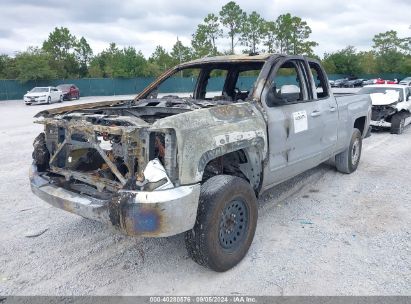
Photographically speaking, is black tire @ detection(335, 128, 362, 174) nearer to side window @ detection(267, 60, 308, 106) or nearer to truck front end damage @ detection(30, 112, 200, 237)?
side window @ detection(267, 60, 308, 106)

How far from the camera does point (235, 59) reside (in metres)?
4.70

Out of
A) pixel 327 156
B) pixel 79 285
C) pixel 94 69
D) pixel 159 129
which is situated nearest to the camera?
pixel 159 129

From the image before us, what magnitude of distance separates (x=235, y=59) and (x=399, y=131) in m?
7.95

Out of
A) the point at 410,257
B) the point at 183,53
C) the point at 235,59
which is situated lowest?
the point at 410,257

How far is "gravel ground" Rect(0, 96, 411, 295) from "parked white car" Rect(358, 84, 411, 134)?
19.7 feet

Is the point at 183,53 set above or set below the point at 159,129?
above

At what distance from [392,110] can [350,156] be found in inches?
217

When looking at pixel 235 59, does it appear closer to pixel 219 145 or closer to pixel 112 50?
pixel 219 145

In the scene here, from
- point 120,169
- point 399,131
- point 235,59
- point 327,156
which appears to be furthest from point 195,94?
point 399,131

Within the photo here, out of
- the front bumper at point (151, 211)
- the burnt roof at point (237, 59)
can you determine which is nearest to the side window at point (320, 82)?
the burnt roof at point (237, 59)

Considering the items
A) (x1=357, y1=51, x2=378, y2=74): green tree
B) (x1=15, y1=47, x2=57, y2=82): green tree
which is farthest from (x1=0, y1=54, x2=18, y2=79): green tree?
(x1=357, y1=51, x2=378, y2=74): green tree

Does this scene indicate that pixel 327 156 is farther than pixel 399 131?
No

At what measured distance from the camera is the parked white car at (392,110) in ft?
35.3

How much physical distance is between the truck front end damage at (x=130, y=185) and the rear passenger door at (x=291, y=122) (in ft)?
4.38
